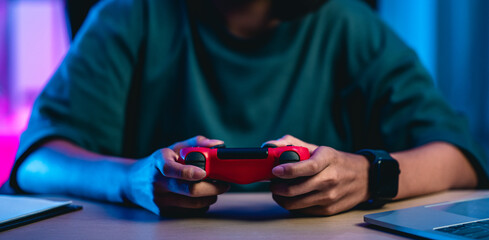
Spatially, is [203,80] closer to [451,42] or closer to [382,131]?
[382,131]

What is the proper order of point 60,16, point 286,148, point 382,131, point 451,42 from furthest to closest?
point 60,16 → point 451,42 → point 382,131 → point 286,148

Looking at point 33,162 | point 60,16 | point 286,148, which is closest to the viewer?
point 286,148

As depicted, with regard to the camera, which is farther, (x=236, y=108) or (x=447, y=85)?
(x=447, y=85)

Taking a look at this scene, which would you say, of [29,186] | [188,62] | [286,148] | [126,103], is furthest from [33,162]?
[286,148]

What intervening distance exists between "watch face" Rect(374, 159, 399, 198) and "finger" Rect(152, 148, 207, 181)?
0.78 feet

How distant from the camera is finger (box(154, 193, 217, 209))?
1.64 ft

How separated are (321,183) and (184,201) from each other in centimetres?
16

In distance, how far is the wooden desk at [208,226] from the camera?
43cm

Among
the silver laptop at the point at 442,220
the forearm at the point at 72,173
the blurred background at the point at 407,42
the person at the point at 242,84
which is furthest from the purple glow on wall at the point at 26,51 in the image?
the silver laptop at the point at 442,220

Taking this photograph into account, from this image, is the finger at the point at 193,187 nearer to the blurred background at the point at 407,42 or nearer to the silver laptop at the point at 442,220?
the silver laptop at the point at 442,220

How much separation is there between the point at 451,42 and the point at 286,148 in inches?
45.4

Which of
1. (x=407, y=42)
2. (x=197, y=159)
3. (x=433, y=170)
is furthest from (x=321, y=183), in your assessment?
(x=407, y=42)

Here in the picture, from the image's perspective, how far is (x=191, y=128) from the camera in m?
0.89

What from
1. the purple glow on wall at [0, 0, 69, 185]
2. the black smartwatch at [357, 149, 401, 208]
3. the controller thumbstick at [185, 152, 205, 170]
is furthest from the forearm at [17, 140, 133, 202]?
the purple glow on wall at [0, 0, 69, 185]
